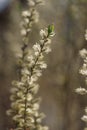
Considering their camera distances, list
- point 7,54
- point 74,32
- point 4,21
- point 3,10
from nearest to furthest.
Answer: point 74,32 < point 7,54 < point 4,21 < point 3,10

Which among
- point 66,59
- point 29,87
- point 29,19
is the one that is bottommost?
point 29,87

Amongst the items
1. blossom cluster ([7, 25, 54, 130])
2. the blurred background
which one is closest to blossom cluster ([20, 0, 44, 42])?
blossom cluster ([7, 25, 54, 130])

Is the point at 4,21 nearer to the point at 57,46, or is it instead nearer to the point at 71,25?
the point at 57,46

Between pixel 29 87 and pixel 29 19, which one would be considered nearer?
pixel 29 87

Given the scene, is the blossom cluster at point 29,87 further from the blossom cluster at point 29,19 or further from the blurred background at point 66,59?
the blurred background at point 66,59

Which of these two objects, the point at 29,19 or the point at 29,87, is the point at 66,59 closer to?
the point at 29,19

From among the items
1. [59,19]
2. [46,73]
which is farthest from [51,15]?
[46,73]

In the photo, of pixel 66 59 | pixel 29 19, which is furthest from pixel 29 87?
pixel 66 59

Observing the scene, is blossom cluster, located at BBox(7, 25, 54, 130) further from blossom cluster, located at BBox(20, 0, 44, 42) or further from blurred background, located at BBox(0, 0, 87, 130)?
blurred background, located at BBox(0, 0, 87, 130)
